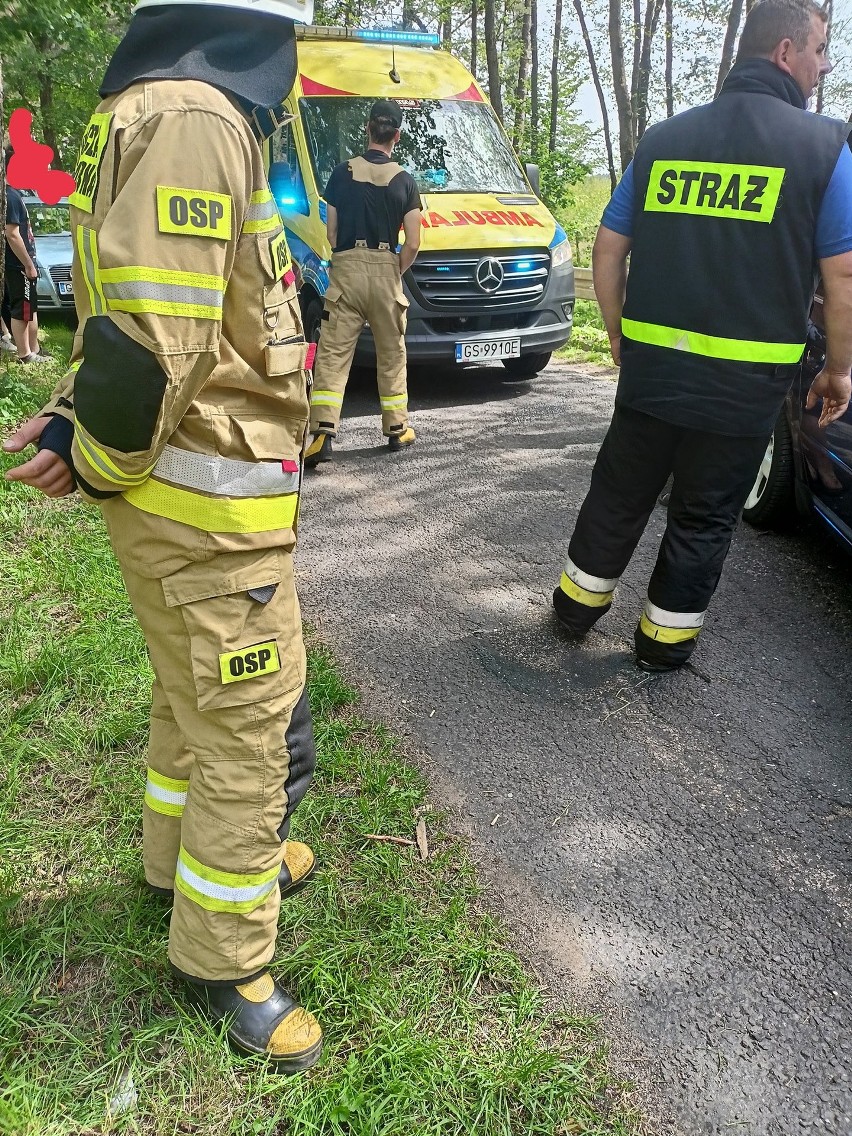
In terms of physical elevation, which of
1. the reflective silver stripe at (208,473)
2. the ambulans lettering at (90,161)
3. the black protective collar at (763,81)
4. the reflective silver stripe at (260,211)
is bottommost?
the reflective silver stripe at (208,473)

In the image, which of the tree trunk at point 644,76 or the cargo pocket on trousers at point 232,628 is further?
the tree trunk at point 644,76

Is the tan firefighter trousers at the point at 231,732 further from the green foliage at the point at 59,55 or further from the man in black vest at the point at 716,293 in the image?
the man in black vest at the point at 716,293

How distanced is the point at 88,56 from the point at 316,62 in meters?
11.3

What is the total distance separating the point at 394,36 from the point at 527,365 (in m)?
3.35

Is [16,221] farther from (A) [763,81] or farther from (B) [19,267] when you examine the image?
(A) [763,81]

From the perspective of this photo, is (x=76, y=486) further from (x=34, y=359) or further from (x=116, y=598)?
(x=34, y=359)

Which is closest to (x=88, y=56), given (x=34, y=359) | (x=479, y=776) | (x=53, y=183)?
(x=53, y=183)

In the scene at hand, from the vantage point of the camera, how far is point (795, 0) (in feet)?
9.27

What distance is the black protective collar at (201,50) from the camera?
153cm

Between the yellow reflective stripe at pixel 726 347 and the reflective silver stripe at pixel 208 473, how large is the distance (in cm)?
188

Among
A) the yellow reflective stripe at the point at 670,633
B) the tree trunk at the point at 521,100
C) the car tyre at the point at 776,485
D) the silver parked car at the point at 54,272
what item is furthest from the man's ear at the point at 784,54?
the tree trunk at the point at 521,100

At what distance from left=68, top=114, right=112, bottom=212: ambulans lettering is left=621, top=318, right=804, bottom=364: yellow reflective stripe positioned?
2.05 meters

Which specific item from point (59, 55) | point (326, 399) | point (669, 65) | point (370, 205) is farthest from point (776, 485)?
point (669, 65)
